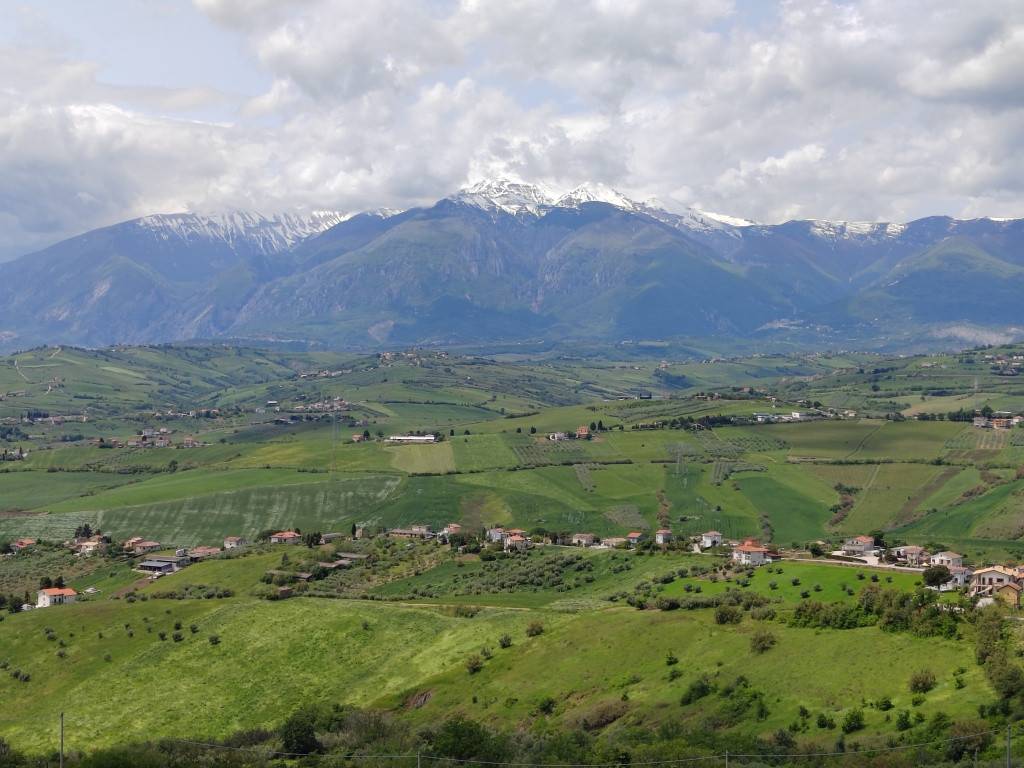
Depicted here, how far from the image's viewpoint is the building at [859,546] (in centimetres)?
10979

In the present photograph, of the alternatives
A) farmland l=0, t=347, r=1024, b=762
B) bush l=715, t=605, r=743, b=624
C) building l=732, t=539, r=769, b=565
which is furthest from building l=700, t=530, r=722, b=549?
bush l=715, t=605, r=743, b=624

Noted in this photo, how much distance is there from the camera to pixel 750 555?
102m

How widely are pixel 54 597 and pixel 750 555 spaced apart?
221 feet

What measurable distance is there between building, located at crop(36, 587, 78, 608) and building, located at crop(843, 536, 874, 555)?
76673 millimetres

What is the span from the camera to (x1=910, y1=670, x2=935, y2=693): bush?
53.4m

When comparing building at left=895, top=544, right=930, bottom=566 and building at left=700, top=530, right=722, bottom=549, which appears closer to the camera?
building at left=895, top=544, right=930, bottom=566

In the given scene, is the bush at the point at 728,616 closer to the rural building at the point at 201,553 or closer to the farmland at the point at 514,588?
the farmland at the point at 514,588

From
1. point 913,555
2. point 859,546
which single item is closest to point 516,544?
point 859,546

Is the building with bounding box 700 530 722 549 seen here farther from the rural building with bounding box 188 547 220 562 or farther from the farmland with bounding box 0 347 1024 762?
the rural building with bounding box 188 547 220 562

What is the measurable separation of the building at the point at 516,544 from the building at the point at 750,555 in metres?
24.3

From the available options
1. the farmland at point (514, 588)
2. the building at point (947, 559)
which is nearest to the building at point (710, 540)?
the farmland at point (514, 588)

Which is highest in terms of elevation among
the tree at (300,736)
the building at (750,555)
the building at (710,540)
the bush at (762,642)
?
the bush at (762,642)

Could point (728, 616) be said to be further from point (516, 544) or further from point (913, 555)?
point (516, 544)

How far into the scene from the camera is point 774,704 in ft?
186
